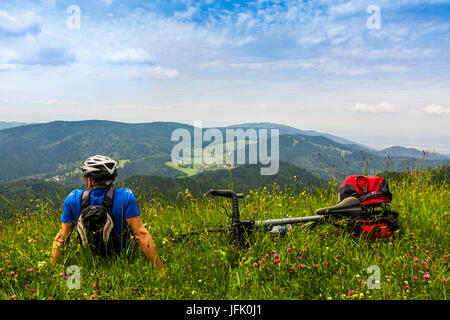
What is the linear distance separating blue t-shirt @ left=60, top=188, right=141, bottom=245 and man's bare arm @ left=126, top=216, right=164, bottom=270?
10cm

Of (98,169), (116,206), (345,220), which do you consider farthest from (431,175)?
(98,169)

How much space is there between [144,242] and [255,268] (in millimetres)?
1465

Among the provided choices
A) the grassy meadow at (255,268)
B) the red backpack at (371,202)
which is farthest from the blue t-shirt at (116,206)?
the red backpack at (371,202)

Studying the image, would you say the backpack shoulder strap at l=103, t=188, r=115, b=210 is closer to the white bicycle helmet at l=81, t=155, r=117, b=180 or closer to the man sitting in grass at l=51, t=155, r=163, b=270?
Answer: the man sitting in grass at l=51, t=155, r=163, b=270

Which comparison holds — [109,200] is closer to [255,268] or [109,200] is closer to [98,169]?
[98,169]

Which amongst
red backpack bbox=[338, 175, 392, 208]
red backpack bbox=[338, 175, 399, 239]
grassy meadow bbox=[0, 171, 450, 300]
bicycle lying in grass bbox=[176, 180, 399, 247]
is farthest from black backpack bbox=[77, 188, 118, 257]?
red backpack bbox=[338, 175, 392, 208]

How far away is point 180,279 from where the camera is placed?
3.24 m

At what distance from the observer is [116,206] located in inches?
146

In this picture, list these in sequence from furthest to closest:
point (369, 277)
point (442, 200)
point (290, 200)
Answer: point (290, 200) < point (442, 200) < point (369, 277)

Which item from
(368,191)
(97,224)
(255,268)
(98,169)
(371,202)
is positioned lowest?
(255,268)

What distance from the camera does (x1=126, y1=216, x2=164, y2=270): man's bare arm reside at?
144 inches
